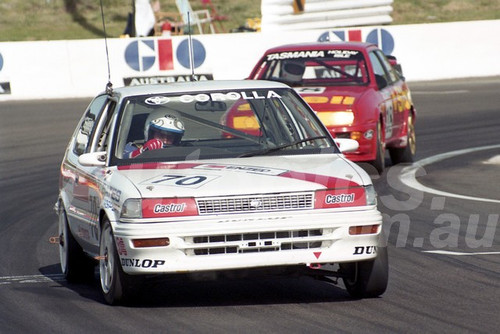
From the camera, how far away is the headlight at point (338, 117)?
1361 centimetres

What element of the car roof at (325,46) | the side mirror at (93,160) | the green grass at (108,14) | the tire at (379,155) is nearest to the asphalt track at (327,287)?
→ the tire at (379,155)

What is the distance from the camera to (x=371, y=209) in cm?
713

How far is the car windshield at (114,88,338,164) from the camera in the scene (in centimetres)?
793

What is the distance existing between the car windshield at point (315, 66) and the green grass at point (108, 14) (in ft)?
88.6

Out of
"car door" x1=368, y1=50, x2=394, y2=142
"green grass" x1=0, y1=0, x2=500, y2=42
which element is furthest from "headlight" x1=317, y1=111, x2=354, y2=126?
"green grass" x1=0, y1=0, x2=500, y2=42

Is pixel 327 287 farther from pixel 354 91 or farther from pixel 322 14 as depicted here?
pixel 322 14

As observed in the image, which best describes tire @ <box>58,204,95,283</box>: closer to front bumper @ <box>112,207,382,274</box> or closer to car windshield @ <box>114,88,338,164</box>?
car windshield @ <box>114,88,338,164</box>

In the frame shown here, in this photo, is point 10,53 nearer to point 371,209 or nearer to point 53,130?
point 53,130

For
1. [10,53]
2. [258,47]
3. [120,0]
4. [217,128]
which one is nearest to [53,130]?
[10,53]

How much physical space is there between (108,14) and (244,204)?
124ft

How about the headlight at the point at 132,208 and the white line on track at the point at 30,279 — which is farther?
the white line on track at the point at 30,279

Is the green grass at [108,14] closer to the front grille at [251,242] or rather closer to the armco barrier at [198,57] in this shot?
the armco barrier at [198,57]

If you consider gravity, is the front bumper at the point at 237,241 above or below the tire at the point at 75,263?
above

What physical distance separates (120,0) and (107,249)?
127 ft
